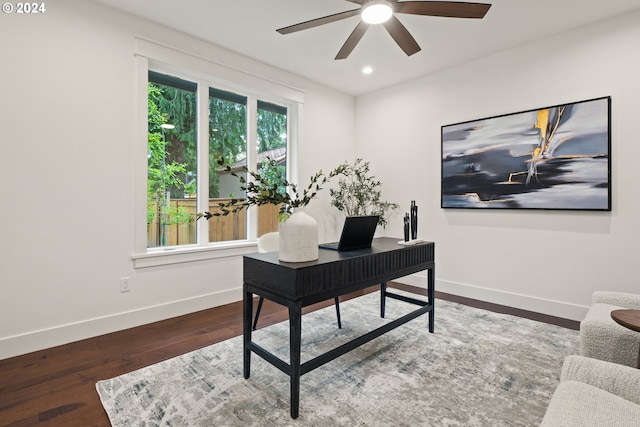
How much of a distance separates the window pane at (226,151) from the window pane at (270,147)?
0.74ft

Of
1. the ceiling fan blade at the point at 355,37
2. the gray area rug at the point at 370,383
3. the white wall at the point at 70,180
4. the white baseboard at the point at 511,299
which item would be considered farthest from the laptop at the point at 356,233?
the white baseboard at the point at 511,299

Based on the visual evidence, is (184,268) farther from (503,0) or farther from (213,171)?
(503,0)

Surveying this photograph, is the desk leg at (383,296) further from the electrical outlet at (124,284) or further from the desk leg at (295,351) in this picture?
the electrical outlet at (124,284)

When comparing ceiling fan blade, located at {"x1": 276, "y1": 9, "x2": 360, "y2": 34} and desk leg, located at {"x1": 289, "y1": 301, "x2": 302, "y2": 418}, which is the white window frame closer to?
ceiling fan blade, located at {"x1": 276, "y1": 9, "x2": 360, "y2": 34}

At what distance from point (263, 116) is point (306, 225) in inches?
108

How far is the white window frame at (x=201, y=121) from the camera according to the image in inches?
118

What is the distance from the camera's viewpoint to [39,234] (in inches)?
99.0

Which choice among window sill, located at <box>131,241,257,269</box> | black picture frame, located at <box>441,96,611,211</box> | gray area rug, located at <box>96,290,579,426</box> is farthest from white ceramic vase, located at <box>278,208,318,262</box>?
black picture frame, located at <box>441,96,611,211</box>

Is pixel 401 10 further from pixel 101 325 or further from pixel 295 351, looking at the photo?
pixel 101 325

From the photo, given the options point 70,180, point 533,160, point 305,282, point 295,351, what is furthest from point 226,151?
point 533,160

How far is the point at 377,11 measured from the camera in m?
2.17

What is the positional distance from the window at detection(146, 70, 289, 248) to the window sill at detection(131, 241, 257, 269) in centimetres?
16

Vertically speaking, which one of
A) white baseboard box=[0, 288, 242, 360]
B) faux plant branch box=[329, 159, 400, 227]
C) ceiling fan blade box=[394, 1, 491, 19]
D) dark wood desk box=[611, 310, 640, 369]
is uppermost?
ceiling fan blade box=[394, 1, 491, 19]

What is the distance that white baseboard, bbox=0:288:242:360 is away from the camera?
2.43 meters
